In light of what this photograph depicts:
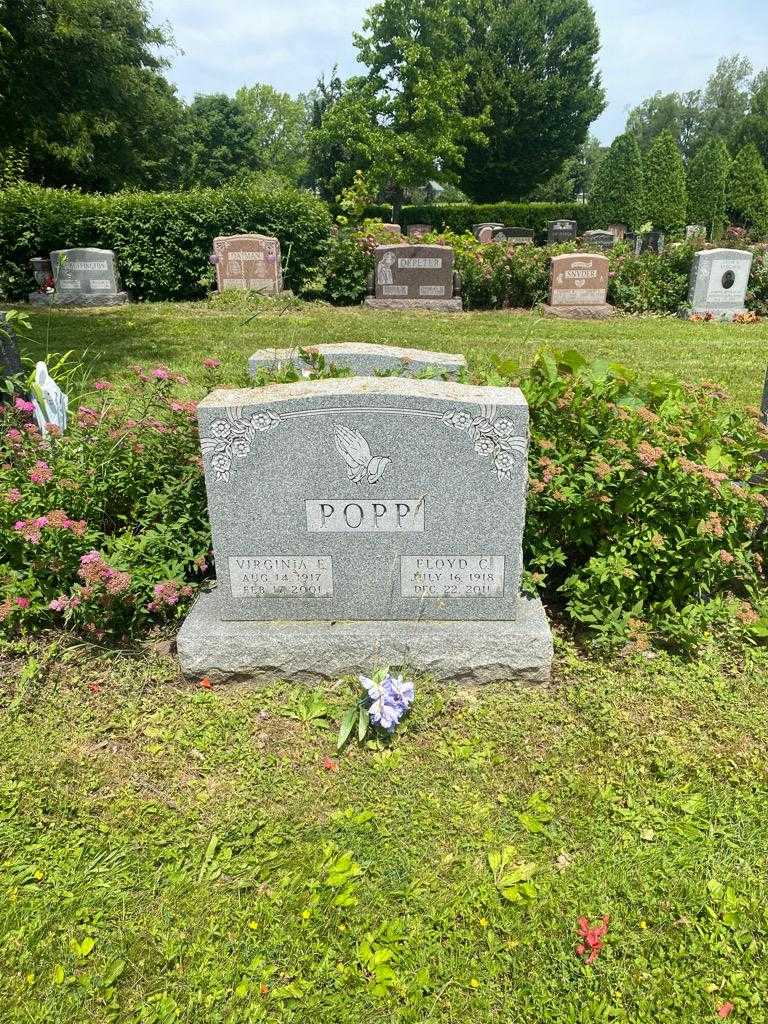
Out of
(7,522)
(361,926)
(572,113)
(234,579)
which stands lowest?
(361,926)

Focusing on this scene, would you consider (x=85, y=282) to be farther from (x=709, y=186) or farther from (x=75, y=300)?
(x=709, y=186)

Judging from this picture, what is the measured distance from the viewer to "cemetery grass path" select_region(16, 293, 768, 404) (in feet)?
26.7

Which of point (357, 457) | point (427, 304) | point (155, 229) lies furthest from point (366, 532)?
point (155, 229)

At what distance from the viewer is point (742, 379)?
Result: 7.57 m

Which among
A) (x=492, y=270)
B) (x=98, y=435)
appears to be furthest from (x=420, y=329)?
(x=98, y=435)

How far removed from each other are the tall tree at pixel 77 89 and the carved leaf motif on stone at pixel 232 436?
24.6 metres

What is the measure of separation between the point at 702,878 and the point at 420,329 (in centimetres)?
912

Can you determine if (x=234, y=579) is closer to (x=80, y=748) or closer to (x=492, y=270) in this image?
(x=80, y=748)

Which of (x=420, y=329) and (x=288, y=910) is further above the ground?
(x=420, y=329)

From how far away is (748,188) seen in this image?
103 feet

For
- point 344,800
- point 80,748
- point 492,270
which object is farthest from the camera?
point 492,270

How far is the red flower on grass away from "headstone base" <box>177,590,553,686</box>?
1079mm

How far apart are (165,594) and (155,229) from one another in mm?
12028

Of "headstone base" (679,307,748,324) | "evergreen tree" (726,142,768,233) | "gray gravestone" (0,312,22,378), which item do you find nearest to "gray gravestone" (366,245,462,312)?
"headstone base" (679,307,748,324)
